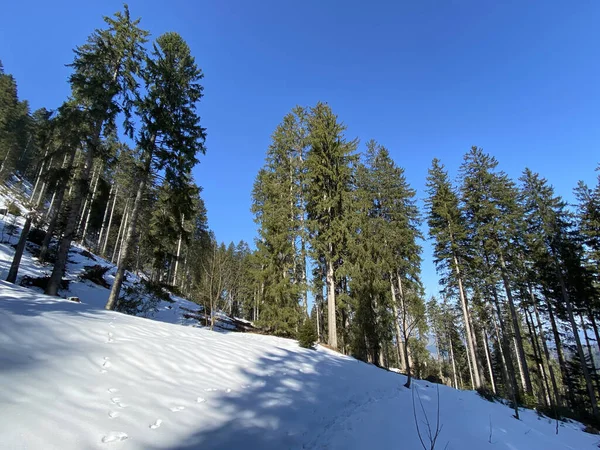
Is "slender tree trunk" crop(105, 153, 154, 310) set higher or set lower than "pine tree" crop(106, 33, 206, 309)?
lower

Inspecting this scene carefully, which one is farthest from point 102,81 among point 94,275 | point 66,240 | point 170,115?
point 94,275

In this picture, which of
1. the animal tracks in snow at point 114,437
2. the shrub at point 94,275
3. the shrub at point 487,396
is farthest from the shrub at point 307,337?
the shrub at point 94,275

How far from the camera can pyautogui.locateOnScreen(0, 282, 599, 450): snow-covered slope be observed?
11.0 feet

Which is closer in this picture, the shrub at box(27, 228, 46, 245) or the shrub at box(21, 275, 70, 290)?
the shrub at box(21, 275, 70, 290)

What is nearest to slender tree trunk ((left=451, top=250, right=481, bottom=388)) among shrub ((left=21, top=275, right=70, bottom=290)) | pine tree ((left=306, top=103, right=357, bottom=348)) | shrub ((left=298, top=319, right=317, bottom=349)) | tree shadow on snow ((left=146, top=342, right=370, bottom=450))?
pine tree ((left=306, top=103, right=357, bottom=348))

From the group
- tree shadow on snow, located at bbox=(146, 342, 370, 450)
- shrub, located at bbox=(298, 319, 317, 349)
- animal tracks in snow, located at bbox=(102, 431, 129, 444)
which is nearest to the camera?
animal tracks in snow, located at bbox=(102, 431, 129, 444)

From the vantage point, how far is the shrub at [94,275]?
17.3 meters

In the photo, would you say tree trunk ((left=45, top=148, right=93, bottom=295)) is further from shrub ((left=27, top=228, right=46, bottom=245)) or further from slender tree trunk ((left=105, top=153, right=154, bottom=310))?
shrub ((left=27, top=228, right=46, bottom=245))

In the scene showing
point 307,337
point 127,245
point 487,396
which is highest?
point 127,245

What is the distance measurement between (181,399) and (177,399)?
0.07 metres

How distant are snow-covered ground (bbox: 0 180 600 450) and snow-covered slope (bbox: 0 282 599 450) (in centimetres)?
2

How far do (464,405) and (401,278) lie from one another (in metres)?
11.1

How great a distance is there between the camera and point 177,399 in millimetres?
4605

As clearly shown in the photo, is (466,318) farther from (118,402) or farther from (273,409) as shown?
(118,402)
